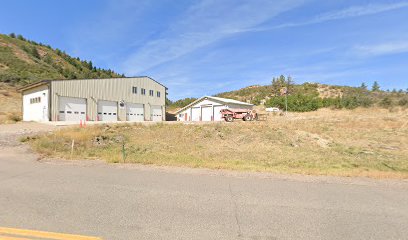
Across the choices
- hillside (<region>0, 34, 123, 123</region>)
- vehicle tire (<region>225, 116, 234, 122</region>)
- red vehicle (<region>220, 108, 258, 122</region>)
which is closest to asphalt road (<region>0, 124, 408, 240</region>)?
vehicle tire (<region>225, 116, 234, 122</region>)

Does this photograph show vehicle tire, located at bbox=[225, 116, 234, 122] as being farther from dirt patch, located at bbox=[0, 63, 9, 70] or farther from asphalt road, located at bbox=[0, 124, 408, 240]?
dirt patch, located at bbox=[0, 63, 9, 70]

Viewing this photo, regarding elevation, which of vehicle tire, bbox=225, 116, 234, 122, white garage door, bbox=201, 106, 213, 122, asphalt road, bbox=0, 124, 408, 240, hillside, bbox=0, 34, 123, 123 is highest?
hillside, bbox=0, 34, 123, 123

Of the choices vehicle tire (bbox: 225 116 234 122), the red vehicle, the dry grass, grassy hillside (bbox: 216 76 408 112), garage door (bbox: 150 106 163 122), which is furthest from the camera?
grassy hillside (bbox: 216 76 408 112)

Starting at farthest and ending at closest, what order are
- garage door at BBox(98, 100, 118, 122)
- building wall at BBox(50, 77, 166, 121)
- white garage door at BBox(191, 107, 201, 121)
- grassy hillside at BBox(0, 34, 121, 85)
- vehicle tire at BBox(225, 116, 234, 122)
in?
grassy hillside at BBox(0, 34, 121, 85), white garage door at BBox(191, 107, 201, 121), garage door at BBox(98, 100, 118, 122), vehicle tire at BBox(225, 116, 234, 122), building wall at BBox(50, 77, 166, 121)

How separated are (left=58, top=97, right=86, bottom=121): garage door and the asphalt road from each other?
27.5 meters

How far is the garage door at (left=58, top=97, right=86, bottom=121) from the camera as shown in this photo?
33128 mm

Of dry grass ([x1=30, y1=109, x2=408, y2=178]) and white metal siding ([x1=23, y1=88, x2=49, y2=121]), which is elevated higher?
white metal siding ([x1=23, y1=88, x2=49, y2=121])

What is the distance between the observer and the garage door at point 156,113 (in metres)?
46.9

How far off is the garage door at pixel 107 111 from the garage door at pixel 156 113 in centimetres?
761

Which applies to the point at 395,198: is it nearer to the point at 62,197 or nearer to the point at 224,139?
the point at 62,197

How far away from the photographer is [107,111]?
39.2 m

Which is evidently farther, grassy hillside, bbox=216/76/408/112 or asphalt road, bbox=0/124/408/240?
grassy hillside, bbox=216/76/408/112

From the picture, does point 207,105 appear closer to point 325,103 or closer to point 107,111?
point 107,111

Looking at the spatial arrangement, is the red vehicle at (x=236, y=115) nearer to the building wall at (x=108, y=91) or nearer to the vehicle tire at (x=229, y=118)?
the vehicle tire at (x=229, y=118)
